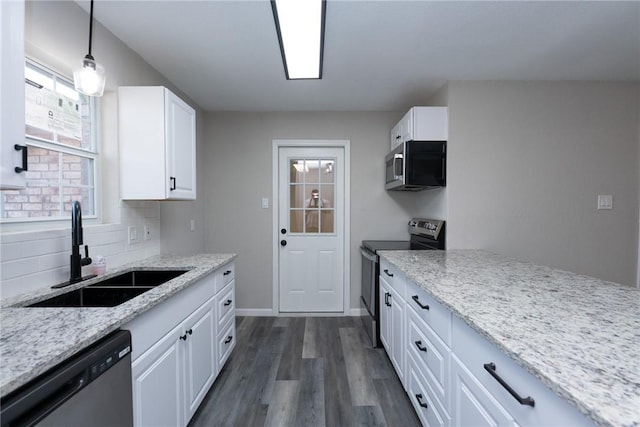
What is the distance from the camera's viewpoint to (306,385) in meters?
1.99

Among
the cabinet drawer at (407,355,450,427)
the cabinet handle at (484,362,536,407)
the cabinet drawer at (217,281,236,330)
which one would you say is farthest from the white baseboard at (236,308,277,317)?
the cabinet handle at (484,362,536,407)

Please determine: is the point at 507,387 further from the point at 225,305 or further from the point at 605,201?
the point at 605,201

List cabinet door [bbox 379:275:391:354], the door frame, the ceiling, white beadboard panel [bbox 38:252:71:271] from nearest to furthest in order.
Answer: white beadboard panel [bbox 38:252:71:271] < the ceiling < cabinet door [bbox 379:275:391:354] < the door frame

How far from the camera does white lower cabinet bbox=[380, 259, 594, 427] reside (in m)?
0.72

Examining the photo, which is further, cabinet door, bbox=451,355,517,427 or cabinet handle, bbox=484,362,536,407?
cabinet door, bbox=451,355,517,427

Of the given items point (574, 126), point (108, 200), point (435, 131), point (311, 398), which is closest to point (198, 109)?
point (108, 200)

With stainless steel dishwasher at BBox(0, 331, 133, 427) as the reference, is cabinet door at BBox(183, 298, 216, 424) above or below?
below

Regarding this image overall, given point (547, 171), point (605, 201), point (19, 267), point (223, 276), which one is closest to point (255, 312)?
point (223, 276)

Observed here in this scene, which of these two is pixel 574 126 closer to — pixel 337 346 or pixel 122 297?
pixel 337 346

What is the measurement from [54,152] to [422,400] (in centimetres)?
244

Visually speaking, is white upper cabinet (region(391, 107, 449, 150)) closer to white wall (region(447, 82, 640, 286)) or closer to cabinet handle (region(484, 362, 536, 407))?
white wall (region(447, 82, 640, 286))

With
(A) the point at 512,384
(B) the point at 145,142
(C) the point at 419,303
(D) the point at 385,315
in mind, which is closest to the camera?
(A) the point at 512,384

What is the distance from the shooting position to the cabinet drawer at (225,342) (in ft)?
6.49

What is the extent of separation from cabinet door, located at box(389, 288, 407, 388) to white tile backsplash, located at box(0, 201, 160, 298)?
1912 millimetres
